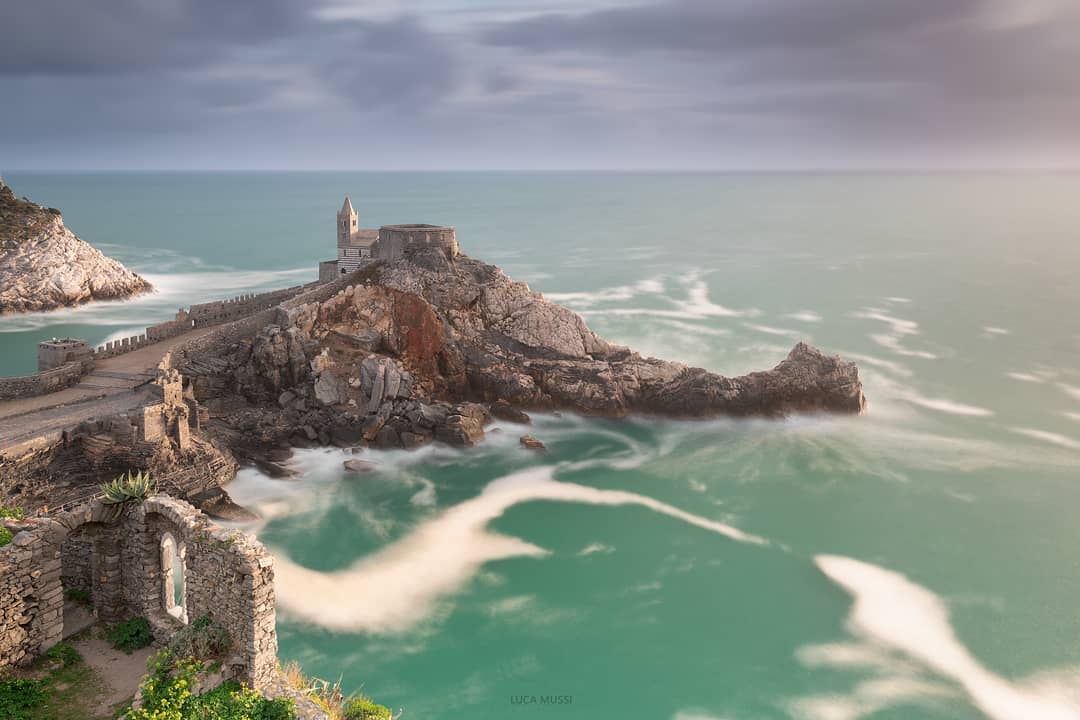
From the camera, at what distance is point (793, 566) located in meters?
24.1

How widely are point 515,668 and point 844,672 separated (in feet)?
26.0

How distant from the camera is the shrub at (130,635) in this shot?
41.1 feet

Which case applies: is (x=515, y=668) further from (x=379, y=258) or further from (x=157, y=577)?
(x=379, y=258)

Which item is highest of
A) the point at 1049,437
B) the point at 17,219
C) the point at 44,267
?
the point at 17,219

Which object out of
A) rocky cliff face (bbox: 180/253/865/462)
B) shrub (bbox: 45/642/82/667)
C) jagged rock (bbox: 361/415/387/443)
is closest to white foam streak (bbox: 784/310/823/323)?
rocky cliff face (bbox: 180/253/865/462)

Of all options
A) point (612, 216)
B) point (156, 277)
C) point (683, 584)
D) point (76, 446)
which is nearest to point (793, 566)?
point (683, 584)

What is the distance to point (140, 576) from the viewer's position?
12.8 m

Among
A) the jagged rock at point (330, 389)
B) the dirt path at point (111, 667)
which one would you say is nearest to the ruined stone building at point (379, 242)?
the jagged rock at point (330, 389)

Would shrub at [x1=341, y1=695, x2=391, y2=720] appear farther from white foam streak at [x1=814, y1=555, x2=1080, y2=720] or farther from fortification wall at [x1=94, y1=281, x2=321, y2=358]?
fortification wall at [x1=94, y1=281, x2=321, y2=358]

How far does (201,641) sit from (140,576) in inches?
78.9

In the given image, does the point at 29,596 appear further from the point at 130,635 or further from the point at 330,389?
the point at 330,389

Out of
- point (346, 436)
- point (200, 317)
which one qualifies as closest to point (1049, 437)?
point (346, 436)

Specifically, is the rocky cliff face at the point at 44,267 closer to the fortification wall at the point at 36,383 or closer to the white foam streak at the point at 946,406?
the fortification wall at the point at 36,383

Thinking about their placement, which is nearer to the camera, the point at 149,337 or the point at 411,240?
the point at 149,337
